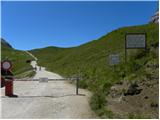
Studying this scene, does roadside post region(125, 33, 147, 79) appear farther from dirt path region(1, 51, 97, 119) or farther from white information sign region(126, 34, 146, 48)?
dirt path region(1, 51, 97, 119)

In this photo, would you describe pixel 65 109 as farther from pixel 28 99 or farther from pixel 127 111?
pixel 28 99

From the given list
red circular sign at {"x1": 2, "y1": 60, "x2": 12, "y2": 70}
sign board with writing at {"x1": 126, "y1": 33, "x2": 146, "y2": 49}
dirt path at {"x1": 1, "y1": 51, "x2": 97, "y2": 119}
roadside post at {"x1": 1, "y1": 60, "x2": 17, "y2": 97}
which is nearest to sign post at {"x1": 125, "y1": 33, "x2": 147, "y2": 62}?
sign board with writing at {"x1": 126, "y1": 33, "x2": 146, "y2": 49}

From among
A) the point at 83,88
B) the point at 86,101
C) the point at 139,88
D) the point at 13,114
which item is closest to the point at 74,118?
the point at 13,114

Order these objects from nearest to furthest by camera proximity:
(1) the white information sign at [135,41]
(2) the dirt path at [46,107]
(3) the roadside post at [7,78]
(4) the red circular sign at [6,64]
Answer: (2) the dirt path at [46,107] → (4) the red circular sign at [6,64] → (3) the roadside post at [7,78] → (1) the white information sign at [135,41]

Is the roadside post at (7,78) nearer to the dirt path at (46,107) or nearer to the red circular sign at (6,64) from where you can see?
the red circular sign at (6,64)

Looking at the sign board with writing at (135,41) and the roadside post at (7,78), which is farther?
the sign board with writing at (135,41)

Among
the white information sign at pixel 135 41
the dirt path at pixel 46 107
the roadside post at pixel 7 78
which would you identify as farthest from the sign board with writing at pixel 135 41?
the roadside post at pixel 7 78

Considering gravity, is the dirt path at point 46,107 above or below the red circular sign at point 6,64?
below

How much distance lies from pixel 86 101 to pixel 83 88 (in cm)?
763

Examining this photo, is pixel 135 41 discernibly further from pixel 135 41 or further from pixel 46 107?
pixel 46 107

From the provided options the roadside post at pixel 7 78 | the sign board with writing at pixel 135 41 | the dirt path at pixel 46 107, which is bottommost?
the dirt path at pixel 46 107

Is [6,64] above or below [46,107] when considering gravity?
above

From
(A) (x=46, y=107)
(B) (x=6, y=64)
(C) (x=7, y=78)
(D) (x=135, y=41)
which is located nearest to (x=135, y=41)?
(D) (x=135, y=41)

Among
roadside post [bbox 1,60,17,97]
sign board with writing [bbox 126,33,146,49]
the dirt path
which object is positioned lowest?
the dirt path
